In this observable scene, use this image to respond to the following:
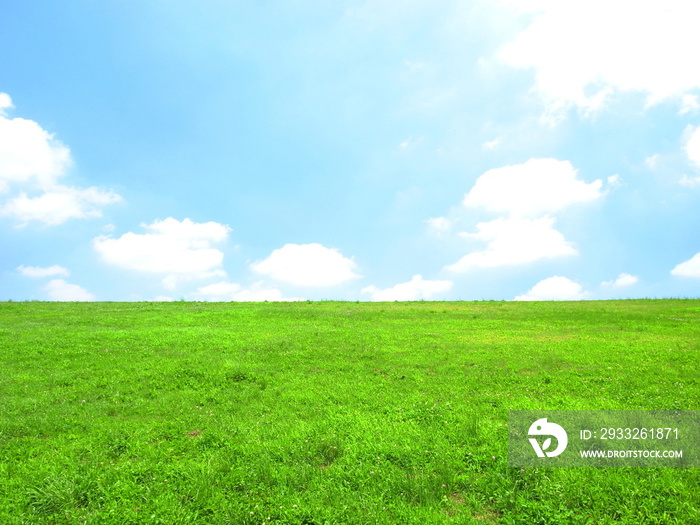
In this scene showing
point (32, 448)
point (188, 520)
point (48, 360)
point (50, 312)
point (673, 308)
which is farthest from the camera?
point (673, 308)

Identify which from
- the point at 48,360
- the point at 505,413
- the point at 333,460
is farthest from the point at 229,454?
the point at 48,360

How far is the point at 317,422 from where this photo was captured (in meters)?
11.3

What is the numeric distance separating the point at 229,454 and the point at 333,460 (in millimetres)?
2577

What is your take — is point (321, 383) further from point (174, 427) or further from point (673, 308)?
point (673, 308)

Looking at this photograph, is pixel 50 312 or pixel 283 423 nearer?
pixel 283 423

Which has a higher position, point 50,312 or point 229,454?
point 50,312

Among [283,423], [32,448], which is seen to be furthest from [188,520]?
[32,448]

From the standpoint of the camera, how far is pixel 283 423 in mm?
11398

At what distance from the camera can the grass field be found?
7711 mm

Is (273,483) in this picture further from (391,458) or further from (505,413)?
(505,413)

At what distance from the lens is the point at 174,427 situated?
11.6 meters

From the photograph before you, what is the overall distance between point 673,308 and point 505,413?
3608 centimetres

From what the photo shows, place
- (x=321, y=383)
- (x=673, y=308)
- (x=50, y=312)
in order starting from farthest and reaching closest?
(x=673, y=308) → (x=50, y=312) → (x=321, y=383)

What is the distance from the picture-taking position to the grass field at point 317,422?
7711mm
